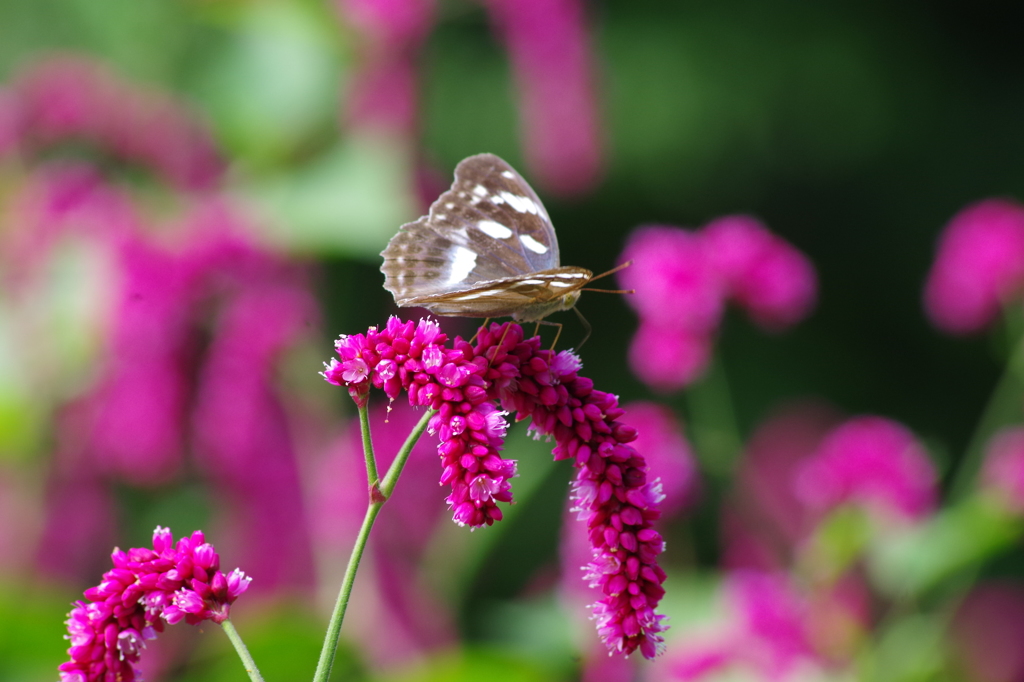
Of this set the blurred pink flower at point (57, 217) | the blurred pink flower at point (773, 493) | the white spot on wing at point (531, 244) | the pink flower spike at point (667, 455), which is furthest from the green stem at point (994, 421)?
the blurred pink flower at point (57, 217)

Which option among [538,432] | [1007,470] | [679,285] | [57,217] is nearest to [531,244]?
[538,432]

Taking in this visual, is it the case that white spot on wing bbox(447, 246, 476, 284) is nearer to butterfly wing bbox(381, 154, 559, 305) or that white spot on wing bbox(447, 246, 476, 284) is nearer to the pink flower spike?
butterfly wing bbox(381, 154, 559, 305)

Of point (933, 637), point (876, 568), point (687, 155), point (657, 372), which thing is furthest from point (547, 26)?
point (687, 155)

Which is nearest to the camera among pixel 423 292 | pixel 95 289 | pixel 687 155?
pixel 423 292

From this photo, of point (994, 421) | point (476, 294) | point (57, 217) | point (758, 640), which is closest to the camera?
point (476, 294)

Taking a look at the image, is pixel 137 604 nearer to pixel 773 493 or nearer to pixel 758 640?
pixel 758 640

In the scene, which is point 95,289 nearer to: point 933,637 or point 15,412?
point 15,412

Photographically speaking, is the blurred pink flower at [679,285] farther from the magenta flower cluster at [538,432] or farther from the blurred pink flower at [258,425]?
the magenta flower cluster at [538,432]
